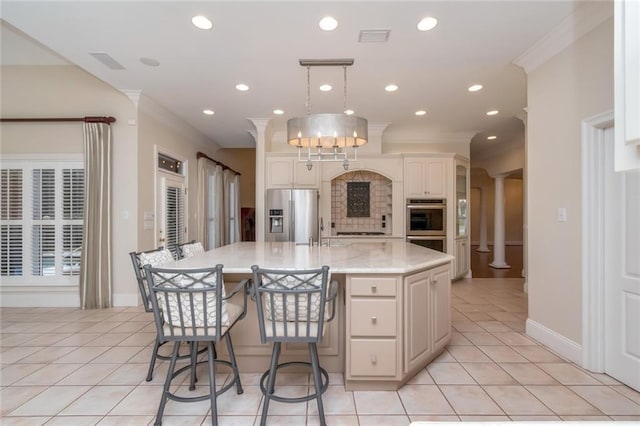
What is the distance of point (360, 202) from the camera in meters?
6.17

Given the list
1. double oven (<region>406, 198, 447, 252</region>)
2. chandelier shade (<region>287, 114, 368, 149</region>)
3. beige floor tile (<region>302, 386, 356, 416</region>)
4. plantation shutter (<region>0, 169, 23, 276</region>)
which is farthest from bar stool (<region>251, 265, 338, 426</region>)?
plantation shutter (<region>0, 169, 23, 276</region>)

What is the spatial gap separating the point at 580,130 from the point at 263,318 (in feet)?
9.26

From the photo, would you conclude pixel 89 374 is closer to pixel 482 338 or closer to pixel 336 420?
pixel 336 420

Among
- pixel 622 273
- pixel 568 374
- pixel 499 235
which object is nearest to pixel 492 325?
pixel 568 374

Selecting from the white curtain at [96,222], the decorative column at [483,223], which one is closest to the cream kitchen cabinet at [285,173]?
the white curtain at [96,222]

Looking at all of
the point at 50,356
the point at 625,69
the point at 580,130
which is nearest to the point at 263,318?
the point at 625,69

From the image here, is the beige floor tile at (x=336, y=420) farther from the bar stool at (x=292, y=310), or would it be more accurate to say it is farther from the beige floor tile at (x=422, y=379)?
the beige floor tile at (x=422, y=379)

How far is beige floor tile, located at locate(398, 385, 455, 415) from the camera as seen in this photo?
2.02 m

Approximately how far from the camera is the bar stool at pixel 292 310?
1826 millimetres

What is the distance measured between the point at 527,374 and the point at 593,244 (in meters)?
1.12

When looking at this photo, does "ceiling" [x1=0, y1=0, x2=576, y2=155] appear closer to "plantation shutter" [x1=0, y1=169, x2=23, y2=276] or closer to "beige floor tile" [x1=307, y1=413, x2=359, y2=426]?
"plantation shutter" [x1=0, y1=169, x2=23, y2=276]

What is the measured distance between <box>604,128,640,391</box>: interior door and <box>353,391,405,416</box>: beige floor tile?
1684 millimetres

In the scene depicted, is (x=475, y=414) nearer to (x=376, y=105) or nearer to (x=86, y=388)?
(x=86, y=388)

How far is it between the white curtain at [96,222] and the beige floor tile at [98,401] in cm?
221
